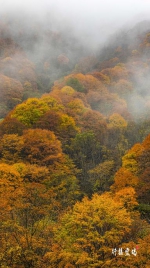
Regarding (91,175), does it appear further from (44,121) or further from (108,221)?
(108,221)

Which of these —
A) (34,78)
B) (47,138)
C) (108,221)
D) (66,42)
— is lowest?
(108,221)

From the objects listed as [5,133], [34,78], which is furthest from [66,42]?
[5,133]

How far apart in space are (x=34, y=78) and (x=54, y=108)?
2350 inches

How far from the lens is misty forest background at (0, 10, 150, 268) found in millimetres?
21375

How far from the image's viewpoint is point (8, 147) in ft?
147

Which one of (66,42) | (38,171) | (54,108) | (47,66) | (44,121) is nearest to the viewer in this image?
(38,171)

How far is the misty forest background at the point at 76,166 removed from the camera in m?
21.4

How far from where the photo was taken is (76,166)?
167 feet
